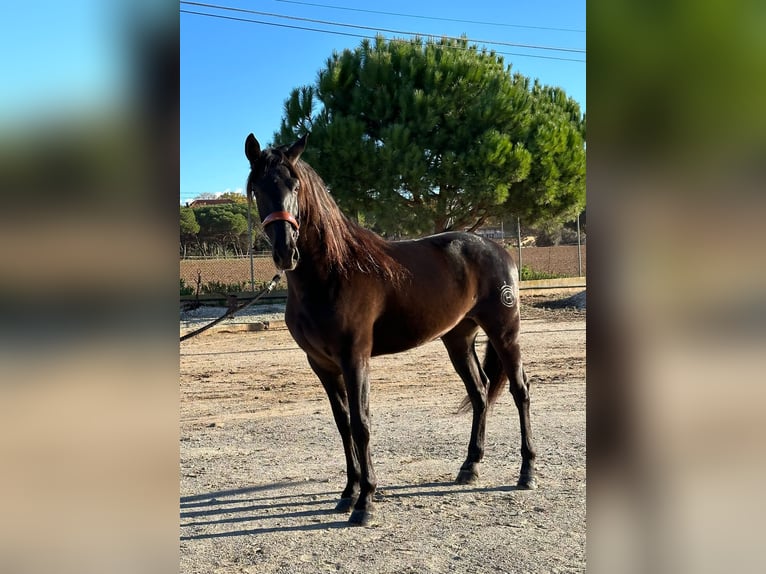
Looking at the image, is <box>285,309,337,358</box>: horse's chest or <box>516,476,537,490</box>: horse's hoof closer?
<box>285,309,337,358</box>: horse's chest

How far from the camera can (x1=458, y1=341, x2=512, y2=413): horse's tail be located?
14.6 feet

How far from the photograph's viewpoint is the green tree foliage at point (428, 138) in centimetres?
1308

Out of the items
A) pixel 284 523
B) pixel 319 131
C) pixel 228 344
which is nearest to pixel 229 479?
pixel 284 523

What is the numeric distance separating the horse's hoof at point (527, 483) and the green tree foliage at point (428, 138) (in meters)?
9.71

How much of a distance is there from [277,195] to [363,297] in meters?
0.77

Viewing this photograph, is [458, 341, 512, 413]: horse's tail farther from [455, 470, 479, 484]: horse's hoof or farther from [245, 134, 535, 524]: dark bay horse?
[455, 470, 479, 484]: horse's hoof

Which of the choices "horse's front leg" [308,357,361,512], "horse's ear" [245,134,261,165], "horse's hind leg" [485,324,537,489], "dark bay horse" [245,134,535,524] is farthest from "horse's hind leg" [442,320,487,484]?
"horse's ear" [245,134,261,165]

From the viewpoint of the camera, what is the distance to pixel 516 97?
13922 millimetres

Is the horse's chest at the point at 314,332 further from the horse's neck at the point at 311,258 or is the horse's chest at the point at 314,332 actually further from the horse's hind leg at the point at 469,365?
the horse's hind leg at the point at 469,365

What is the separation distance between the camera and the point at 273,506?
3.68 metres

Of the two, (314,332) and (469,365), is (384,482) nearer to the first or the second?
(469,365)

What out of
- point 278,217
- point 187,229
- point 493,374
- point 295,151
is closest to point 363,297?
point 278,217
